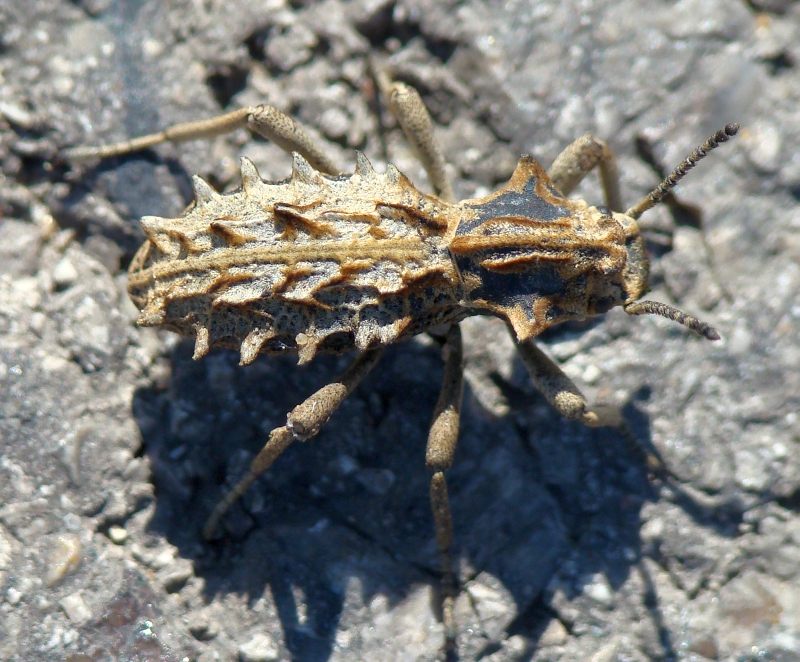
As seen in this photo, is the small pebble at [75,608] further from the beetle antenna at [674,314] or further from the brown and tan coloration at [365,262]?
the beetle antenna at [674,314]

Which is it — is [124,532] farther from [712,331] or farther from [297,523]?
[712,331]

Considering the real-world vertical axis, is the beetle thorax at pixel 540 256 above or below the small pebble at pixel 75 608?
above

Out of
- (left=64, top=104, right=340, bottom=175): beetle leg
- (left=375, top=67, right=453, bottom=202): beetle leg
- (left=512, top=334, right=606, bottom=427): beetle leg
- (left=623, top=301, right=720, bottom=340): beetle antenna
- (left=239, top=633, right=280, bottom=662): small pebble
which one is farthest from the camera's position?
(left=375, top=67, right=453, bottom=202): beetle leg

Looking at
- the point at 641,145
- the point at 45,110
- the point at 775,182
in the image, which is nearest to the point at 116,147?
the point at 45,110

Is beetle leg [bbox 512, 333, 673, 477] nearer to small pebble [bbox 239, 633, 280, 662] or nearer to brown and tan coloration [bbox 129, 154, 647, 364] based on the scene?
brown and tan coloration [bbox 129, 154, 647, 364]

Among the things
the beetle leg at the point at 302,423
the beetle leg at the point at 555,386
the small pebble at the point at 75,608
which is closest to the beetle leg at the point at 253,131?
the beetle leg at the point at 302,423

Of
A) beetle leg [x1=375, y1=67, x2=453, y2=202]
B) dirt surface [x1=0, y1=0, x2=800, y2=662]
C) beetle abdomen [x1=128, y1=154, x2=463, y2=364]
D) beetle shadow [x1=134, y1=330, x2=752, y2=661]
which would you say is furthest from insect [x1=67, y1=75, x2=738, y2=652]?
beetle leg [x1=375, y1=67, x2=453, y2=202]

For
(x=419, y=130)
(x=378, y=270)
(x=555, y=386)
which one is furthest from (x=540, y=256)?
(x=419, y=130)
